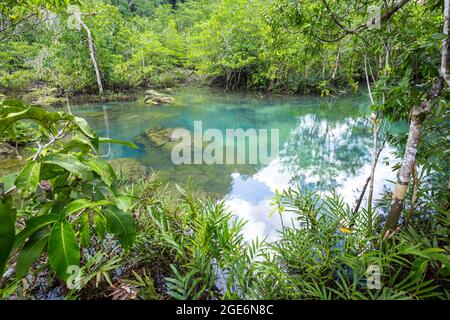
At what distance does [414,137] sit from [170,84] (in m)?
18.3

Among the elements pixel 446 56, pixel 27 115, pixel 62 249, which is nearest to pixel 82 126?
pixel 27 115

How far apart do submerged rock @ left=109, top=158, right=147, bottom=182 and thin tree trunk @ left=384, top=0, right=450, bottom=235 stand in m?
3.94

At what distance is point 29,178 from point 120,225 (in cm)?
43

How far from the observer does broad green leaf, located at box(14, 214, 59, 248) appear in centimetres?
97

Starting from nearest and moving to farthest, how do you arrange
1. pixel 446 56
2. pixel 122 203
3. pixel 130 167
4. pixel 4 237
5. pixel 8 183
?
pixel 4 237
pixel 8 183
pixel 122 203
pixel 446 56
pixel 130 167

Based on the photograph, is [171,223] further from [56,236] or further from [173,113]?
[173,113]

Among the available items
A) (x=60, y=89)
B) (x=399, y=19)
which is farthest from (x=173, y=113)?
(x=399, y=19)

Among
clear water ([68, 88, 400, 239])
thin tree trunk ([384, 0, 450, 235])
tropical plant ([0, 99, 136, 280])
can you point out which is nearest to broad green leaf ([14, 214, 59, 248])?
tropical plant ([0, 99, 136, 280])

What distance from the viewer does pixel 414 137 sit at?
1.95 meters

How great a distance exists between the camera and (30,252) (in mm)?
987

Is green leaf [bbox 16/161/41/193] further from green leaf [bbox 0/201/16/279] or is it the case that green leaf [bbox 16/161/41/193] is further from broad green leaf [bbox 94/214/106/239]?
broad green leaf [bbox 94/214/106/239]

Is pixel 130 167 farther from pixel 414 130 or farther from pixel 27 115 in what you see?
pixel 414 130

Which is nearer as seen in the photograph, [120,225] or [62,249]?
[62,249]
